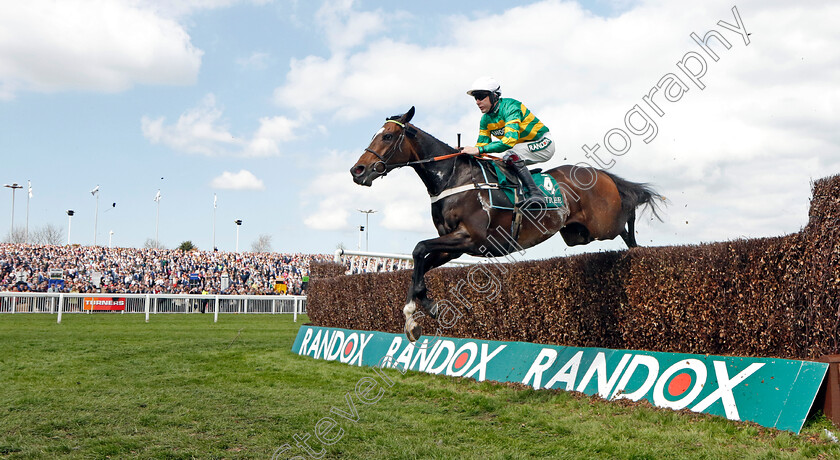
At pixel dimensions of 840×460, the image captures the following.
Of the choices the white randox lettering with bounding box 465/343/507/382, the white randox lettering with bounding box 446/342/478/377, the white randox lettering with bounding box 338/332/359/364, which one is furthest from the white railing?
the white randox lettering with bounding box 465/343/507/382

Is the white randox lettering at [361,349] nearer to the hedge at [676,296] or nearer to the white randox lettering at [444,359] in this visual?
the hedge at [676,296]

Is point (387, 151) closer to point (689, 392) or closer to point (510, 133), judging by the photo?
point (510, 133)

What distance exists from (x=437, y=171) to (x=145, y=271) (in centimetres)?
3330

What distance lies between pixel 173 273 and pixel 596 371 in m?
33.0

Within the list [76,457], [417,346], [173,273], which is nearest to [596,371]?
[417,346]

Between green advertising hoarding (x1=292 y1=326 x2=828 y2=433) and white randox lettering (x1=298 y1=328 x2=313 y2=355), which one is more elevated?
green advertising hoarding (x1=292 y1=326 x2=828 y2=433)

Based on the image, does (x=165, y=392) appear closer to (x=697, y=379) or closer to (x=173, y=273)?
(x=697, y=379)

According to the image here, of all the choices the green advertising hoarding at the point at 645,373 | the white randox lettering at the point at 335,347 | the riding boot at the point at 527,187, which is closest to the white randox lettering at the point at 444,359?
the green advertising hoarding at the point at 645,373

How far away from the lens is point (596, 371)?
21.3 feet

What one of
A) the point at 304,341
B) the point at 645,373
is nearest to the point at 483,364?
the point at 645,373

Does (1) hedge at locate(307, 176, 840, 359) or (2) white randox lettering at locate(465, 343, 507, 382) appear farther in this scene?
(2) white randox lettering at locate(465, 343, 507, 382)

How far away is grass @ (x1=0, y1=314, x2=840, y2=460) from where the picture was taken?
4469 millimetres

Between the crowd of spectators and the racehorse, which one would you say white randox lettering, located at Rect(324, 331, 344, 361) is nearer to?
the racehorse

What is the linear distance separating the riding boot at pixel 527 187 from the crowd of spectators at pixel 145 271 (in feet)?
81.8
